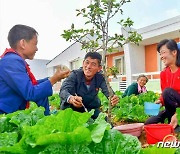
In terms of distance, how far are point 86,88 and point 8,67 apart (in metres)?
1.45

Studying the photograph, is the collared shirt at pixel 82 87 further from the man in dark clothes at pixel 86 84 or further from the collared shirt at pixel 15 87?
the collared shirt at pixel 15 87

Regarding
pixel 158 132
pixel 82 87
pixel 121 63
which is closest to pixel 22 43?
pixel 82 87

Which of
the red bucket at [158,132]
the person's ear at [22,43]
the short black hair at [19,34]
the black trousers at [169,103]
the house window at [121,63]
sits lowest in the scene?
the red bucket at [158,132]

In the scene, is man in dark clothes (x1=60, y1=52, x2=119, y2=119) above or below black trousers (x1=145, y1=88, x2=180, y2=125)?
above

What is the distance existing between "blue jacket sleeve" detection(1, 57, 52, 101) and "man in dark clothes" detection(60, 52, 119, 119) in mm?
960

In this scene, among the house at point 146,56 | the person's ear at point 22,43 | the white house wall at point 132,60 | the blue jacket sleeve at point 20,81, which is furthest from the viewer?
the white house wall at point 132,60

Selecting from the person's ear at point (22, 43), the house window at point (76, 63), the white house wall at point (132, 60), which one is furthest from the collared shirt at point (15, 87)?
the house window at point (76, 63)

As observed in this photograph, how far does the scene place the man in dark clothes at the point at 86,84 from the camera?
10.9 ft

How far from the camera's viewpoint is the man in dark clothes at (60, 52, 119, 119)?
3.32 metres

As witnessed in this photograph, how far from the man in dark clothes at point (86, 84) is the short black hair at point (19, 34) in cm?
90

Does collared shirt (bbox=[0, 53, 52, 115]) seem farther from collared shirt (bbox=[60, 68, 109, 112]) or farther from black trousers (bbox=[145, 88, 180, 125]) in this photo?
black trousers (bbox=[145, 88, 180, 125])

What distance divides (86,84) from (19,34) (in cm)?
125

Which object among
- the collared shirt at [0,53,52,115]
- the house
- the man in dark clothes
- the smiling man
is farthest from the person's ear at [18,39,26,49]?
the house

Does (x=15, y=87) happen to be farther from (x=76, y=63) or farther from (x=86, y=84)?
(x=76, y=63)
